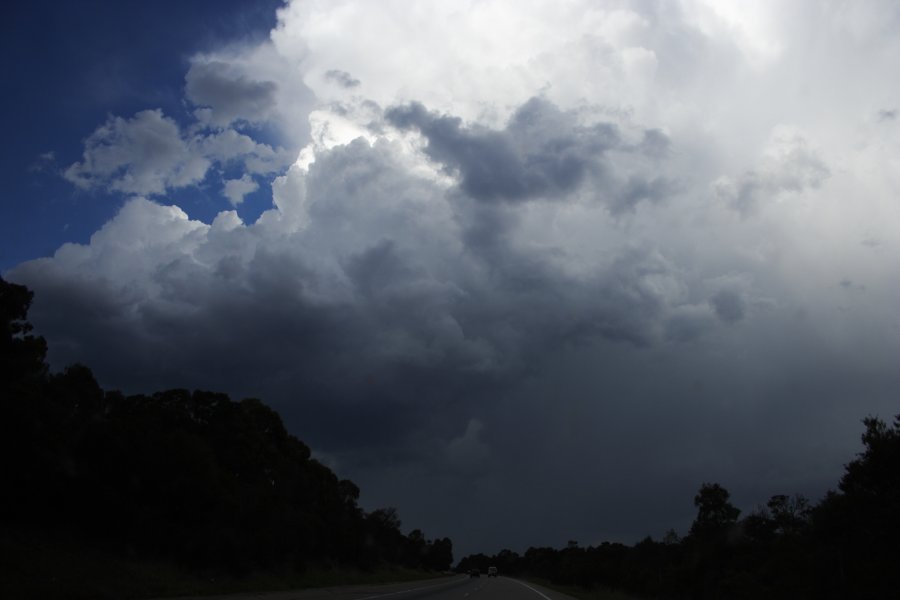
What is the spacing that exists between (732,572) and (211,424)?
48782mm

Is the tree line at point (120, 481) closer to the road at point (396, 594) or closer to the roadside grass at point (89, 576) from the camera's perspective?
the roadside grass at point (89, 576)

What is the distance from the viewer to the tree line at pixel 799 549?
127 ft

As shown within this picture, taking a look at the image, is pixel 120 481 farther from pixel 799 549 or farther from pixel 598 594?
pixel 799 549

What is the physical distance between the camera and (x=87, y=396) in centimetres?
4603

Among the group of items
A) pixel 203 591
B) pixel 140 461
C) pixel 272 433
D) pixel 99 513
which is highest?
pixel 272 433

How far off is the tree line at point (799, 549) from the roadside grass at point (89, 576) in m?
28.4

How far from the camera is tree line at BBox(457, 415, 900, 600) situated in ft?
127

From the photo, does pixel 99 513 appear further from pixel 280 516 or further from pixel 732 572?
pixel 732 572

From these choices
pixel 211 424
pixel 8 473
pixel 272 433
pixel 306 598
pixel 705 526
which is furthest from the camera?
pixel 705 526

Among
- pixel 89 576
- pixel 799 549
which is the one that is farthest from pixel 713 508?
pixel 89 576

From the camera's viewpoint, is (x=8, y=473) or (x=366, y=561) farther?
(x=366, y=561)

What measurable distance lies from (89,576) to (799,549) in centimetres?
4306

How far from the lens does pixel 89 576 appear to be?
27953 mm

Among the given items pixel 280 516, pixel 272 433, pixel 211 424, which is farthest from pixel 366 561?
pixel 280 516
